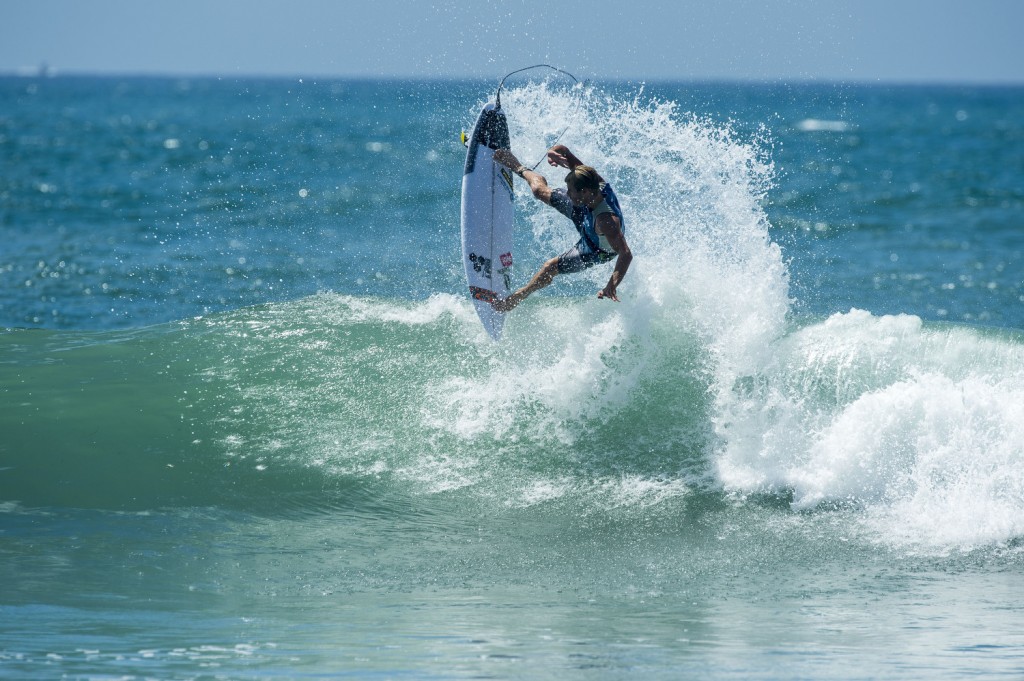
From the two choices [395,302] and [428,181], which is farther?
[428,181]

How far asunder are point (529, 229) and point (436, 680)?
11968 millimetres

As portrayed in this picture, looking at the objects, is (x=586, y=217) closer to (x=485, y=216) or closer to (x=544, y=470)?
(x=485, y=216)

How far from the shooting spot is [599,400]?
848 centimetres

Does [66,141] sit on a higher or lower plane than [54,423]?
higher

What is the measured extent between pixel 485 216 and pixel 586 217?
1.21 meters

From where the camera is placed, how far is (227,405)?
893 centimetres

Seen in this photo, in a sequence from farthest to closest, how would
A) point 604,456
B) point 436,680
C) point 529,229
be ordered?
point 529,229, point 604,456, point 436,680

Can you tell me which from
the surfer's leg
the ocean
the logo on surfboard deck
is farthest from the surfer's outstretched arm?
the logo on surfboard deck

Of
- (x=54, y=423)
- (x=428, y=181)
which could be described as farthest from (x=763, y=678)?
(x=428, y=181)

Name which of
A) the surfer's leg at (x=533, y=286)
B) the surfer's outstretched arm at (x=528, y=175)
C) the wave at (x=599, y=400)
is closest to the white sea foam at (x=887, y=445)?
the wave at (x=599, y=400)

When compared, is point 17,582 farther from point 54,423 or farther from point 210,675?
point 54,423

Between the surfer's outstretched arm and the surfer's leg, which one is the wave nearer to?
the surfer's leg

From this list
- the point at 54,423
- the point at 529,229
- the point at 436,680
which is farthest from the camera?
the point at 529,229

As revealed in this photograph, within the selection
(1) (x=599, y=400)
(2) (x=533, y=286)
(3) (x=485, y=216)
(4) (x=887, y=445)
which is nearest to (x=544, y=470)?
(1) (x=599, y=400)
